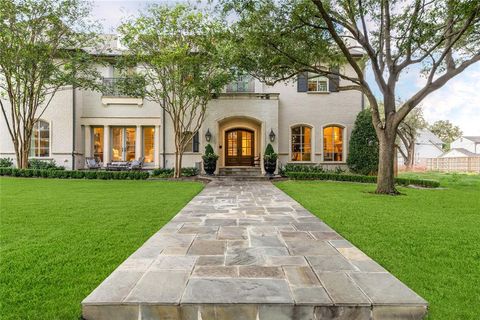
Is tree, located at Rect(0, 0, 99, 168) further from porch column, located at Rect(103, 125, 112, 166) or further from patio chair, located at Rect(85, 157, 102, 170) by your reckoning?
porch column, located at Rect(103, 125, 112, 166)

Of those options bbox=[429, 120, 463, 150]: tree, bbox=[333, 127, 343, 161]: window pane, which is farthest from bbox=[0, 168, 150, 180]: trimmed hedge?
bbox=[429, 120, 463, 150]: tree

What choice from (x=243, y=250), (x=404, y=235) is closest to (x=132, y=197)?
(x=243, y=250)

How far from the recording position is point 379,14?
8922 millimetres

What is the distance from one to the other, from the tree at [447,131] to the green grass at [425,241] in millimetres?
47980

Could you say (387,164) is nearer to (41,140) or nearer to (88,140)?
(88,140)

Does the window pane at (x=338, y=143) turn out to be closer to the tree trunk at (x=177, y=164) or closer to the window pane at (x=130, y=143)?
the tree trunk at (x=177, y=164)

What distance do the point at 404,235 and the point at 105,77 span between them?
14.7 m

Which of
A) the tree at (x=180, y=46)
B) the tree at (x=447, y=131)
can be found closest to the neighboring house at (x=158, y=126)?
the tree at (x=180, y=46)

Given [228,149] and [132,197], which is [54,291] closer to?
[132,197]

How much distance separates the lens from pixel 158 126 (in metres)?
14.6

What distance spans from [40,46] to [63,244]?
11139 millimetres

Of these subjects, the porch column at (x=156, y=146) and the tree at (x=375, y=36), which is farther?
the porch column at (x=156, y=146)

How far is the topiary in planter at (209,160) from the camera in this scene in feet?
41.1

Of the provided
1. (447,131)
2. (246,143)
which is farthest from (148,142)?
(447,131)
